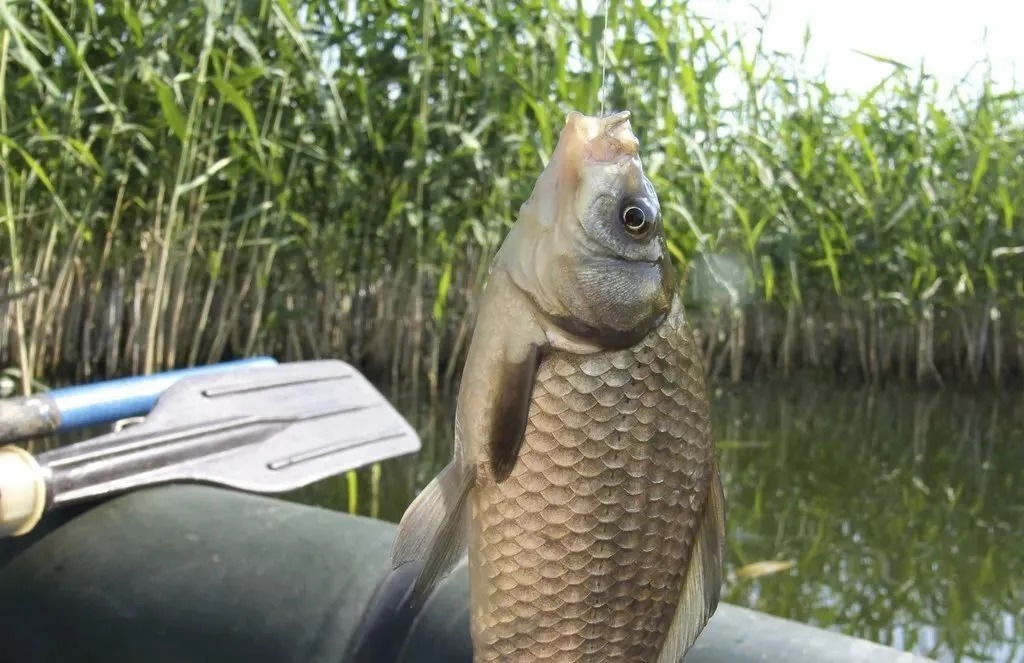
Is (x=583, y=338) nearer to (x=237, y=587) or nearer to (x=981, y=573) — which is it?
(x=237, y=587)

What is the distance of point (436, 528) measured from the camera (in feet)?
2.08

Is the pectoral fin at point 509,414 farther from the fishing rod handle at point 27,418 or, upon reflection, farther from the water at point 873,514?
the water at point 873,514

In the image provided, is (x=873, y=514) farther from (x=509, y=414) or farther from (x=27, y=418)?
(x=509, y=414)

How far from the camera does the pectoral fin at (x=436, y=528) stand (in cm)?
63

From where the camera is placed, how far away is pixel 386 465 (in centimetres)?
359

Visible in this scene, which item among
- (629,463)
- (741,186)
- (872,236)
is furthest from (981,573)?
(872,236)

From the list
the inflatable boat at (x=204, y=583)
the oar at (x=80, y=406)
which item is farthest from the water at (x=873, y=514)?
the inflatable boat at (x=204, y=583)

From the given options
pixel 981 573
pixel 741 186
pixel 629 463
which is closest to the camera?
pixel 629 463

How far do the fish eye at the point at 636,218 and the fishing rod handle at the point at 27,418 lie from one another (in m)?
1.20

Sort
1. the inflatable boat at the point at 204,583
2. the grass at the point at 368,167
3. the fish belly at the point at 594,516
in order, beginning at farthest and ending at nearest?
the grass at the point at 368,167 → the inflatable boat at the point at 204,583 → the fish belly at the point at 594,516

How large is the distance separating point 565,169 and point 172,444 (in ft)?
3.92

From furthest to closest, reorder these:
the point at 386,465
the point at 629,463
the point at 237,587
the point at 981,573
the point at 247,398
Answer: the point at 386,465
the point at 981,573
the point at 247,398
the point at 237,587
the point at 629,463

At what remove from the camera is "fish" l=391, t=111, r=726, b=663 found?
61 cm

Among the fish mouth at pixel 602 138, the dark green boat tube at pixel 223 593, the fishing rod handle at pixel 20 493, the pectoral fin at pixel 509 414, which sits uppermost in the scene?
the fish mouth at pixel 602 138
